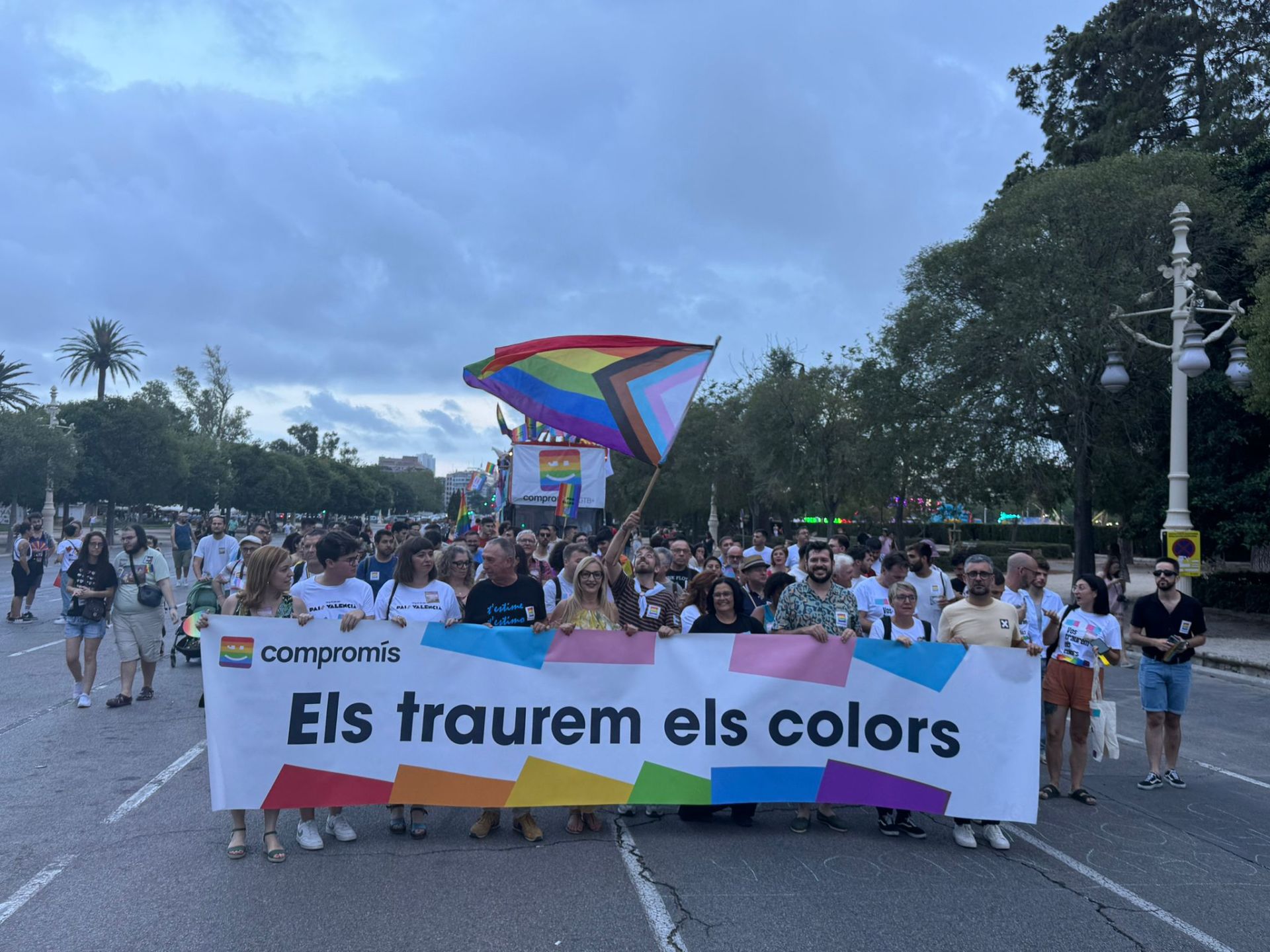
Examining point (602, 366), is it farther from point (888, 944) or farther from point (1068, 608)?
point (888, 944)

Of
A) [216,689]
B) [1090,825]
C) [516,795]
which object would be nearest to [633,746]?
[516,795]

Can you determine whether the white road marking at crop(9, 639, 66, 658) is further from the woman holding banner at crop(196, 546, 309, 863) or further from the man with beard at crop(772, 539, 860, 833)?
the man with beard at crop(772, 539, 860, 833)

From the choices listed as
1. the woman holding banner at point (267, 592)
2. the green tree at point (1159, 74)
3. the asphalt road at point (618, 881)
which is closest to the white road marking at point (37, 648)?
the asphalt road at point (618, 881)

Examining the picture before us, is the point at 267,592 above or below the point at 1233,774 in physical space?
above

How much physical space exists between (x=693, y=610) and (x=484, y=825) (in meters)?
2.05

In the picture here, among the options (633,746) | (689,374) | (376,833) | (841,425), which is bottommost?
(376,833)

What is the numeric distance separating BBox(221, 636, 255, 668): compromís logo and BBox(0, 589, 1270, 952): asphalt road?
976 millimetres

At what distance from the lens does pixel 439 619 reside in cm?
601

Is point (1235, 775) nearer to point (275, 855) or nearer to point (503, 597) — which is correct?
point (503, 597)

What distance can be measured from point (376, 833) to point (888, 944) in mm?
3003

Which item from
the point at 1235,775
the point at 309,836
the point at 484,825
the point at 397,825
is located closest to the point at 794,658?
the point at 484,825

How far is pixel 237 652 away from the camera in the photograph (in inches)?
227

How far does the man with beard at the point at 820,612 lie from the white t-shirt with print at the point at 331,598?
2579 millimetres

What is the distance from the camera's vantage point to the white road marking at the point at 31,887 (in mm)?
4551
